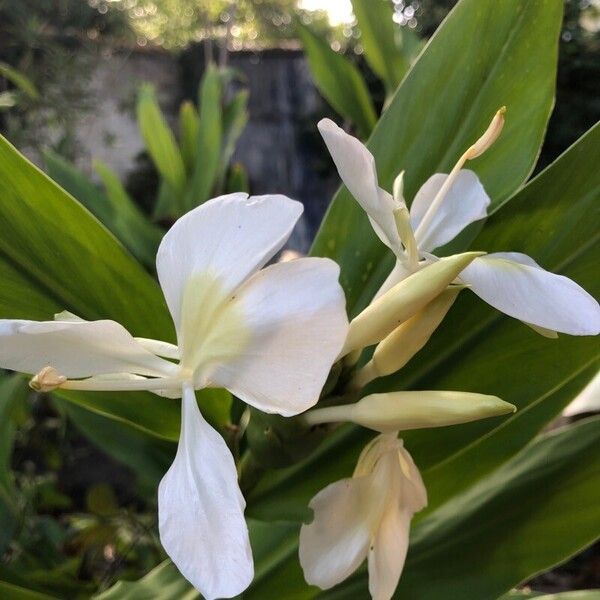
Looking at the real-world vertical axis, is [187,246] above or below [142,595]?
above

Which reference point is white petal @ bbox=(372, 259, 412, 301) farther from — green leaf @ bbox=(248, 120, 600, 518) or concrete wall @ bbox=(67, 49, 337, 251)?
concrete wall @ bbox=(67, 49, 337, 251)

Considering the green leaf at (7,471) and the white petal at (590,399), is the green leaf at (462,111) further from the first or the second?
the green leaf at (7,471)

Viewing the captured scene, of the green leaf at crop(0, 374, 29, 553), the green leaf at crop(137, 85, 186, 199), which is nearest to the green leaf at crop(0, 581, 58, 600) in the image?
the green leaf at crop(0, 374, 29, 553)

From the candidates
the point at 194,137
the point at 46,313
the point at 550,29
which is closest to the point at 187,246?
the point at 46,313

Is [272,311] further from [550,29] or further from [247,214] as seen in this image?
[550,29]

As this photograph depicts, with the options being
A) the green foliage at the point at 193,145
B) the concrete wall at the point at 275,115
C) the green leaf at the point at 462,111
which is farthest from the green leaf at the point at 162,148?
the concrete wall at the point at 275,115

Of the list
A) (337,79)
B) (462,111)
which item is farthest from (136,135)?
(462,111)
